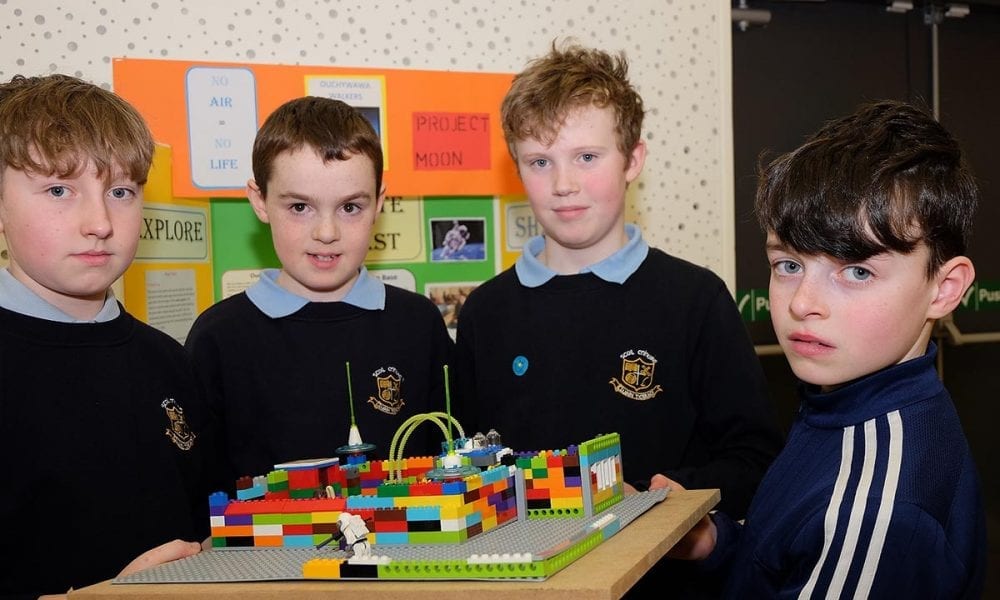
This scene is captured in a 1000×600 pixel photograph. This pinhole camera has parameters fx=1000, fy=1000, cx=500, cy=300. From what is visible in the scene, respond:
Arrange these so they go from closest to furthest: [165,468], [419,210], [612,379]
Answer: [165,468] → [612,379] → [419,210]

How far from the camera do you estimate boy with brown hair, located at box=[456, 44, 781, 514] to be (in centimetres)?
170

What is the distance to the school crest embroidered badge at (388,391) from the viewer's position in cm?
175

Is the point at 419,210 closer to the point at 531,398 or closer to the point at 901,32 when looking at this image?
the point at 531,398

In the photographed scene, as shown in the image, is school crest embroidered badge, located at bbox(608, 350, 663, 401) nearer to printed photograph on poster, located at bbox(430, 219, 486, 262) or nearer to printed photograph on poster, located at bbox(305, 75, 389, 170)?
printed photograph on poster, located at bbox(430, 219, 486, 262)

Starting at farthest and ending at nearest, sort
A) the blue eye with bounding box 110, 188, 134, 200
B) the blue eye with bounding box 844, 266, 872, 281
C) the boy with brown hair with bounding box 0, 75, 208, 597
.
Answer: the blue eye with bounding box 110, 188, 134, 200, the boy with brown hair with bounding box 0, 75, 208, 597, the blue eye with bounding box 844, 266, 872, 281

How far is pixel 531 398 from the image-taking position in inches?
68.9

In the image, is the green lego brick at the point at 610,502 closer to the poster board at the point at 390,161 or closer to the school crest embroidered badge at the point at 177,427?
the school crest embroidered badge at the point at 177,427

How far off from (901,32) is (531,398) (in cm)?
239

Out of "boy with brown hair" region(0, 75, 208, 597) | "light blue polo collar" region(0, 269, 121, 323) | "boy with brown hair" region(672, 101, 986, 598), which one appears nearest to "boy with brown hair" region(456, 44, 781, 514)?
"boy with brown hair" region(672, 101, 986, 598)

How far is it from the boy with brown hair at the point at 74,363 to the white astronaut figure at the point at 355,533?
18.4 inches

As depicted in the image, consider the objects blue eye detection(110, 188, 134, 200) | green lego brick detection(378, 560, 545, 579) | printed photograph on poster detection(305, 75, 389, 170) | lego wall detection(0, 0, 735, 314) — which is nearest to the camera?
green lego brick detection(378, 560, 545, 579)

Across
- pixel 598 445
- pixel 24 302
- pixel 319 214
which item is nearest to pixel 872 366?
pixel 598 445

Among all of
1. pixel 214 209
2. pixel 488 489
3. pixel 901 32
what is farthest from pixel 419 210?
pixel 901 32

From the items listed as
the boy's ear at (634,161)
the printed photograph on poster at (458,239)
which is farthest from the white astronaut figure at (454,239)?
the boy's ear at (634,161)
